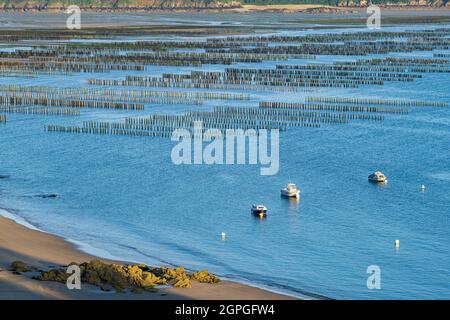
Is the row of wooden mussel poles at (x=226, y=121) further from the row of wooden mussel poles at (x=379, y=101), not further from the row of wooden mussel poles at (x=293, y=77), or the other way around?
the row of wooden mussel poles at (x=293, y=77)

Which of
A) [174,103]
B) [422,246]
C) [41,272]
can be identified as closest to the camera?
[41,272]

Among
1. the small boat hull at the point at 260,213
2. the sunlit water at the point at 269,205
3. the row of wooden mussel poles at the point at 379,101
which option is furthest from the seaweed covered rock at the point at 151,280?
the row of wooden mussel poles at the point at 379,101

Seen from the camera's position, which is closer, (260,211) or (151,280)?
(151,280)

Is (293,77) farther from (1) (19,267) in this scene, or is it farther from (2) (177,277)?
(1) (19,267)

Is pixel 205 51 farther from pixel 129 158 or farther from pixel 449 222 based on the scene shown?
pixel 449 222

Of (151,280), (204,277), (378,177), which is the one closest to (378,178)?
(378,177)
